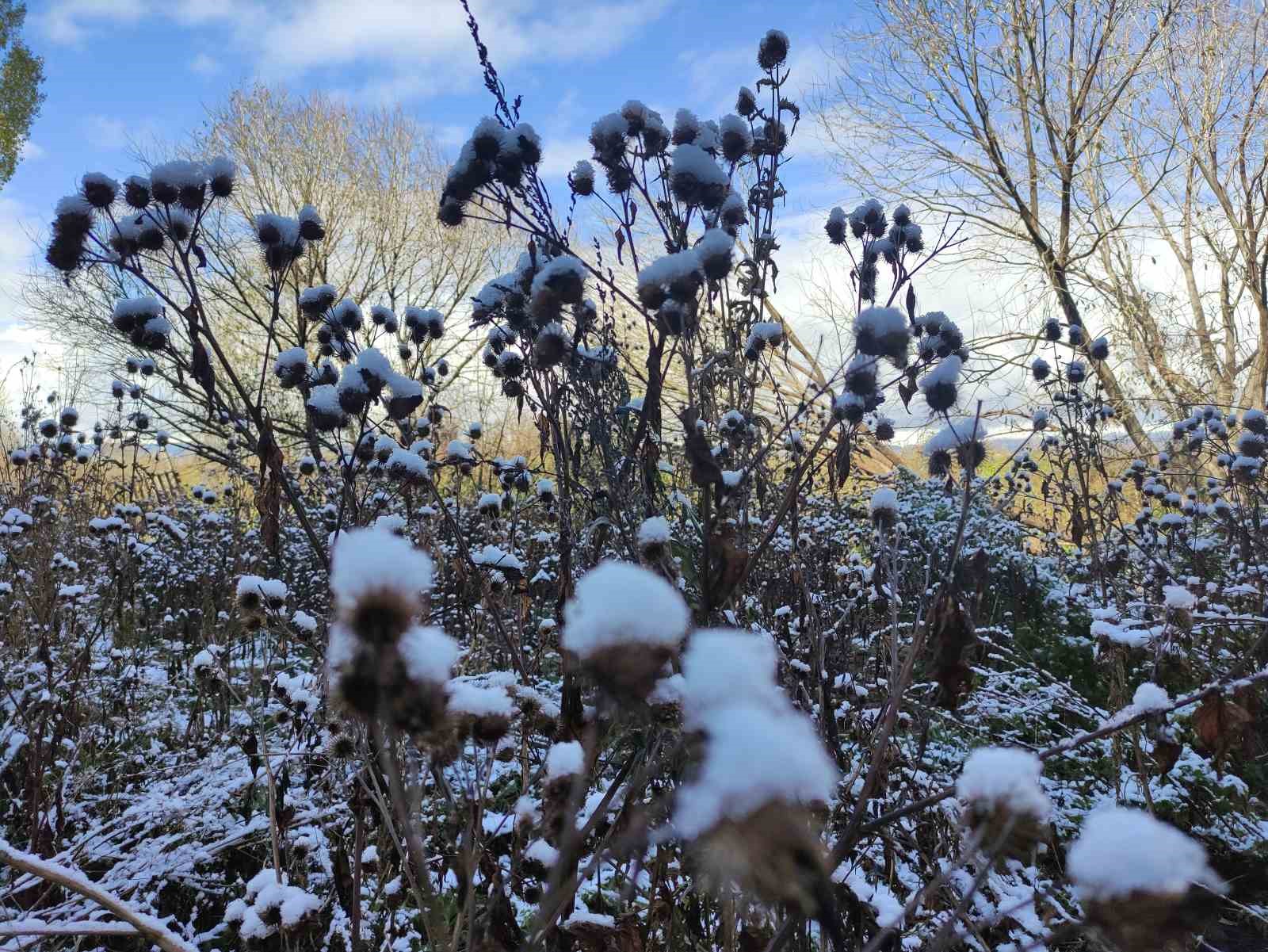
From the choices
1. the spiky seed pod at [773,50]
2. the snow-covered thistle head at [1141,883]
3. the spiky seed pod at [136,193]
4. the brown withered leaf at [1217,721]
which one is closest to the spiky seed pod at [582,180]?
the spiky seed pod at [773,50]

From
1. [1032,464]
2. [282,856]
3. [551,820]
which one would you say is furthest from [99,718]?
[1032,464]

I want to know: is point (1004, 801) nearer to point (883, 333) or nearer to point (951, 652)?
point (951, 652)

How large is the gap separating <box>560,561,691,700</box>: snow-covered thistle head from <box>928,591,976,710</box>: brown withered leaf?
103 cm

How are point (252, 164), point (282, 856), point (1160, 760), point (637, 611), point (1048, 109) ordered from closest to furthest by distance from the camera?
point (637, 611)
point (1160, 760)
point (282, 856)
point (1048, 109)
point (252, 164)

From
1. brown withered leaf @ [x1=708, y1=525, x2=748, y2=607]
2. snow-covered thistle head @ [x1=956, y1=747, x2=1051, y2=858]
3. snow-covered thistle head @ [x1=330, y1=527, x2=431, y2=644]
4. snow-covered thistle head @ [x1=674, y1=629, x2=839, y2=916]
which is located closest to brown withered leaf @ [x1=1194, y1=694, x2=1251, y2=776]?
brown withered leaf @ [x1=708, y1=525, x2=748, y2=607]

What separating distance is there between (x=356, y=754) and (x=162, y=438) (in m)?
5.17

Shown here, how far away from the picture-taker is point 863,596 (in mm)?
3930

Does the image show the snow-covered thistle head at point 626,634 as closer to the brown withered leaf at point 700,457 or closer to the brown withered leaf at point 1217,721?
the brown withered leaf at point 700,457

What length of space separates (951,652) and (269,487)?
1.70 meters

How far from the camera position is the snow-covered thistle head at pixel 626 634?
0.54m

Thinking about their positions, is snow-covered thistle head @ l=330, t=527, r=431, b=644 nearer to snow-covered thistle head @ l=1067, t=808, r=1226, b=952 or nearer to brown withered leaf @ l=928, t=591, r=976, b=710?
snow-covered thistle head @ l=1067, t=808, r=1226, b=952

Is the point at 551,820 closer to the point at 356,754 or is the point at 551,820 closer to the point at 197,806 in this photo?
the point at 356,754

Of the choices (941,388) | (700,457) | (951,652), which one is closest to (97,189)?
(700,457)

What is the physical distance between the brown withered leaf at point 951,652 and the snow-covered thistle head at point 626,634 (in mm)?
1035
